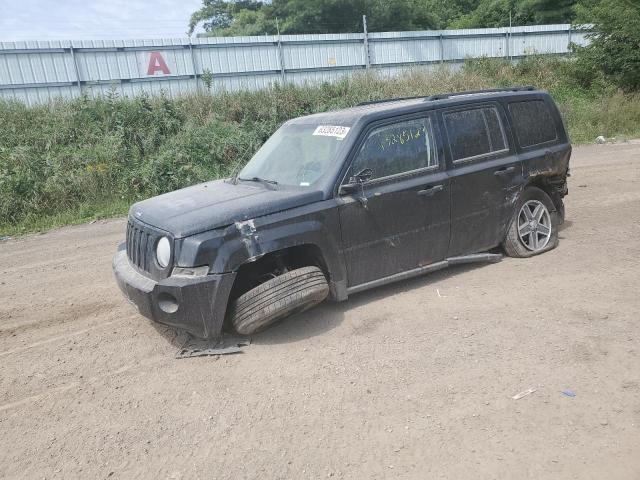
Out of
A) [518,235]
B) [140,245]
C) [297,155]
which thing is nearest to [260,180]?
[297,155]

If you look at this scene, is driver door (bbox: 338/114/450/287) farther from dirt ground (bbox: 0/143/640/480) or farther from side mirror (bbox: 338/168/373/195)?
dirt ground (bbox: 0/143/640/480)

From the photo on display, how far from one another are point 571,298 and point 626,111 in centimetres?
1688

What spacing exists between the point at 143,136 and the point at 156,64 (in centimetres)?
624

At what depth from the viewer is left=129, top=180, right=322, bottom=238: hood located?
409 cm

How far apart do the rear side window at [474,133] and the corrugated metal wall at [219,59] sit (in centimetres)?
1205

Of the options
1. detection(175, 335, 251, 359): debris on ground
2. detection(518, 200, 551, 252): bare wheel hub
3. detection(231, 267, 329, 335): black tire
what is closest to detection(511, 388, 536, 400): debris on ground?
detection(231, 267, 329, 335): black tire

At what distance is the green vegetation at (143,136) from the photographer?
35.3ft

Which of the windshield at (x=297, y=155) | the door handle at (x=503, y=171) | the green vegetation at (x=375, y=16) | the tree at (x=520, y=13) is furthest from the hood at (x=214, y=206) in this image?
the tree at (x=520, y=13)

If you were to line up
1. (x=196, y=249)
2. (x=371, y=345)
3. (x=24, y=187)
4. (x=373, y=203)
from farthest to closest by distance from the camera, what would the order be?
1. (x=24, y=187)
2. (x=373, y=203)
3. (x=371, y=345)
4. (x=196, y=249)

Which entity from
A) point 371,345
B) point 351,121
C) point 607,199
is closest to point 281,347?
point 371,345

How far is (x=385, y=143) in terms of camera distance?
16.1 feet

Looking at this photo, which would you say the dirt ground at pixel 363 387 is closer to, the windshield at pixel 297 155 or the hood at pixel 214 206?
the hood at pixel 214 206

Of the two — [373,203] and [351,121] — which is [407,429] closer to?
[373,203]

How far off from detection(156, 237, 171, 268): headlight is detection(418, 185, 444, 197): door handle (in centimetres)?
227
